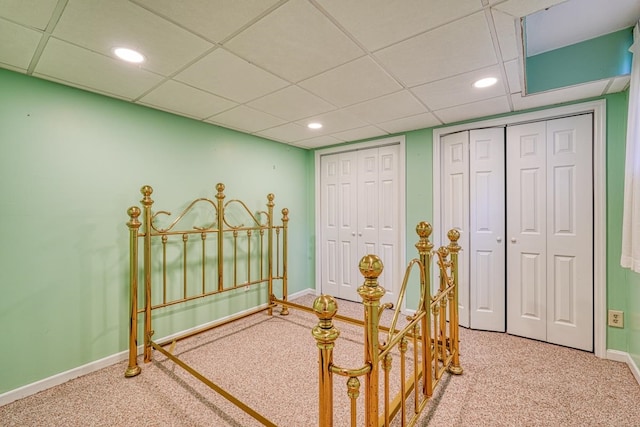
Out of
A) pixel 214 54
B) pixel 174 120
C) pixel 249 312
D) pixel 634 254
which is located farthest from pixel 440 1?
pixel 249 312

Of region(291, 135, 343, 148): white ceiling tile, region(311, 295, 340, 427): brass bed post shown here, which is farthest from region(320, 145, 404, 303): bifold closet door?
region(311, 295, 340, 427): brass bed post

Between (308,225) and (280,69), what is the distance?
265 cm

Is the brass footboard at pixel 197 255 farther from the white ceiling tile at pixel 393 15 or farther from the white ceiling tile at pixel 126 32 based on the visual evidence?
the white ceiling tile at pixel 393 15

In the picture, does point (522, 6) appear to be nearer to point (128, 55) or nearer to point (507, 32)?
point (507, 32)

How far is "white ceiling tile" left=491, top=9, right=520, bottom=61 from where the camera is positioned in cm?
133

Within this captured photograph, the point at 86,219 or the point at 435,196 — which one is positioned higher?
the point at 435,196

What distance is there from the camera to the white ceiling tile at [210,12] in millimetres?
1232

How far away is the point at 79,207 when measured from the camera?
208 centimetres

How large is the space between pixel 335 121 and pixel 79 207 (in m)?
2.38

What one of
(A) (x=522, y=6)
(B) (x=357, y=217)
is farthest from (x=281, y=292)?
(A) (x=522, y=6)

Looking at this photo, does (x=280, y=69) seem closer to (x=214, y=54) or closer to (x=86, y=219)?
(x=214, y=54)

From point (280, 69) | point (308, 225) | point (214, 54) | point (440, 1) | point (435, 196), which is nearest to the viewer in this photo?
point (440, 1)

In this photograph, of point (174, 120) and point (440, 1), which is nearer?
point (440, 1)

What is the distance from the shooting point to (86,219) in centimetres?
212
